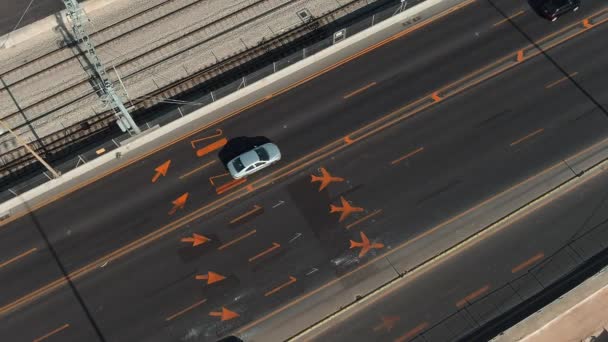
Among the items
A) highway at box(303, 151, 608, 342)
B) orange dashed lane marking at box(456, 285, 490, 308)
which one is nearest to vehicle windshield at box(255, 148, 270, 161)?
highway at box(303, 151, 608, 342)

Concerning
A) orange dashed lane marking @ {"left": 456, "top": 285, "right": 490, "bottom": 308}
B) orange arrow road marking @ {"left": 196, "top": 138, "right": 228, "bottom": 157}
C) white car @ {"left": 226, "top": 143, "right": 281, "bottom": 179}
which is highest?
orange arrow road marking @ {"left": 196, "top": 138, "right": 228, "bottom": 157}

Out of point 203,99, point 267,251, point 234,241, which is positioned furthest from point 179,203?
point 203,99

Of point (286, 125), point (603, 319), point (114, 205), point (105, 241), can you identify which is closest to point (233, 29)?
point (286, 125)

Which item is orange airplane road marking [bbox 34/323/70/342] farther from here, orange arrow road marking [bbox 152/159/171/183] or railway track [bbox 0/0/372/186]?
railway track [bbox 0/0/372/186]

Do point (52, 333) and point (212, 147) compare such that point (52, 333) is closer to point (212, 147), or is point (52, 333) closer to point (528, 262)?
point (212, 147)

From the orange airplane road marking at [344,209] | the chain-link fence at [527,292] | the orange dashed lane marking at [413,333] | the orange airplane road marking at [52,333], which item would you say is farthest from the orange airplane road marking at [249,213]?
the chain-link fence at [527,292]

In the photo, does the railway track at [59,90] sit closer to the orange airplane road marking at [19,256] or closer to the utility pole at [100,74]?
the utility pole at [100,74]
